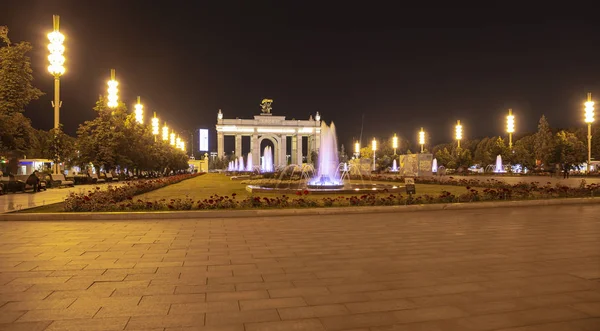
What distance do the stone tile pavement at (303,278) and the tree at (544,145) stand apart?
47.1 meters

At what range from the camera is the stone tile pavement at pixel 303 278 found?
454 centimetres

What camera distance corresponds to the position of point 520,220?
39.2 ft

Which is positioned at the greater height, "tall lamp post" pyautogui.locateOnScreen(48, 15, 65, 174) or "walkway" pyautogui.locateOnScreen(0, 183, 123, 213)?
"tall lamp post" pyautogui.locateOnScreen(48, 15, 65, 174)

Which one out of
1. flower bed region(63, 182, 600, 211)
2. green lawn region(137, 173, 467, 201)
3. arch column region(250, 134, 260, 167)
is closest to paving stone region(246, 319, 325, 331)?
flower bed region(63, 182, 600, 211)

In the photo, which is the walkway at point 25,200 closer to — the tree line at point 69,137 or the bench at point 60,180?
the tree line at point 69,137

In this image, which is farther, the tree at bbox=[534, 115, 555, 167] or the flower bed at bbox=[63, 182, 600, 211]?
the tree at bbox=[534, 115, 555, 167]

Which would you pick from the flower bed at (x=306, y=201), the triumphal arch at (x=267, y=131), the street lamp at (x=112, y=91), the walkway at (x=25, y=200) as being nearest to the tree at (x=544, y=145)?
the flower bed at (x=306, y=201)

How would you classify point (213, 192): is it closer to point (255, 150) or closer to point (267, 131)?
point (255, 150)

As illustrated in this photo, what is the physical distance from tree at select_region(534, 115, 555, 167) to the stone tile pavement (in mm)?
47115

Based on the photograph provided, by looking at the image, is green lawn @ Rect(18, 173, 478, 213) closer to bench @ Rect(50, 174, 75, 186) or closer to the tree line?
bench @ Rect(50, 174, 75, 186)

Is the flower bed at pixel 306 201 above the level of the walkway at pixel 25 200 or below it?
above

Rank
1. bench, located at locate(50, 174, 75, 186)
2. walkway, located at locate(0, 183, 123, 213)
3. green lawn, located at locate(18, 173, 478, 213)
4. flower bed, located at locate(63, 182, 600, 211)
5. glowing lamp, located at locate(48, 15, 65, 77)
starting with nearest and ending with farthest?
flower bed, located at locate(63, 182, 600, 211)
green lawn, located at locate(18, 173, 478, 213)
walkway, located at locate(0, 183, 123, 213)
glowing lamp, located at locate(48, 15, 65, 77)
bench, located at locate(50, 174, 75, 186)

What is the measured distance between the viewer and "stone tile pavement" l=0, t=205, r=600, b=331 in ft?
14.9

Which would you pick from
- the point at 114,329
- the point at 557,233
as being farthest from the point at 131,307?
the point at 557,233
